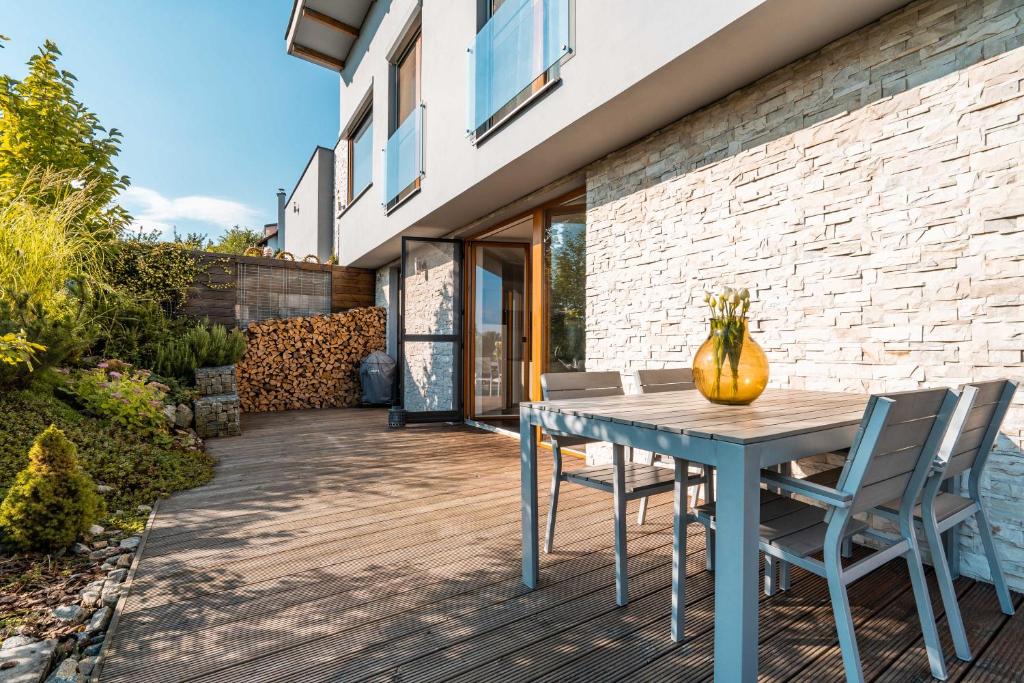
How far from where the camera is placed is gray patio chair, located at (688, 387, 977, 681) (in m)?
1.32

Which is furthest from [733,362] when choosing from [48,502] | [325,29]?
[325,29]

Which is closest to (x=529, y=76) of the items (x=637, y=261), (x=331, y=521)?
(x=637, y=261)

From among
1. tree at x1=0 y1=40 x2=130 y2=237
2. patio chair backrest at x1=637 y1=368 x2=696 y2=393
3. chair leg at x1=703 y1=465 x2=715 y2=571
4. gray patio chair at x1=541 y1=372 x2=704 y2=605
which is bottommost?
chair leg at x1=703 y1=465 x2=715 y2=571

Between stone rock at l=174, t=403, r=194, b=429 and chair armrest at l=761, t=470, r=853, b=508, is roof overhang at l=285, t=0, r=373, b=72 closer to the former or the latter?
stone rock at l=174, t=403, r=194, b=429

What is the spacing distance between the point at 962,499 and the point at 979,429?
0.28m

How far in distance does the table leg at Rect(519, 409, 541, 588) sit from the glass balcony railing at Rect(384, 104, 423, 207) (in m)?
4.28

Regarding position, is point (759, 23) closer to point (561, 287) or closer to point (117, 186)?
point (561, 287)

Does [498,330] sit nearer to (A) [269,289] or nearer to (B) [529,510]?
(A) [269,289]

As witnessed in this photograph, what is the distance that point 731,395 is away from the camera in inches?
77.9

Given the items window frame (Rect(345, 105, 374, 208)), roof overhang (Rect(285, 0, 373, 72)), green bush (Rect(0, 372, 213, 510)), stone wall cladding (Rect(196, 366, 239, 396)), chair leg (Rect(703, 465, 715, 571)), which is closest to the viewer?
chair leg (Rect(703, 465, 715, 571))

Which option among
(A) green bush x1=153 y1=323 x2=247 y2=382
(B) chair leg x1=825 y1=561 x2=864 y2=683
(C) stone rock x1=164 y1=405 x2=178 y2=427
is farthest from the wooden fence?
(B) chair leg x1=825 y1=561 x2=864 y2=683

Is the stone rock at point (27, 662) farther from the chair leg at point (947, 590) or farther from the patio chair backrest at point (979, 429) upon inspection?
the patio chair backrest at point (979, 429)

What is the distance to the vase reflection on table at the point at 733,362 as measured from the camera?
77.2 inches

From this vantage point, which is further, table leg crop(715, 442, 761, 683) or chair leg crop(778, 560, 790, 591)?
chair leg crop(778, 560, 790, 591)
